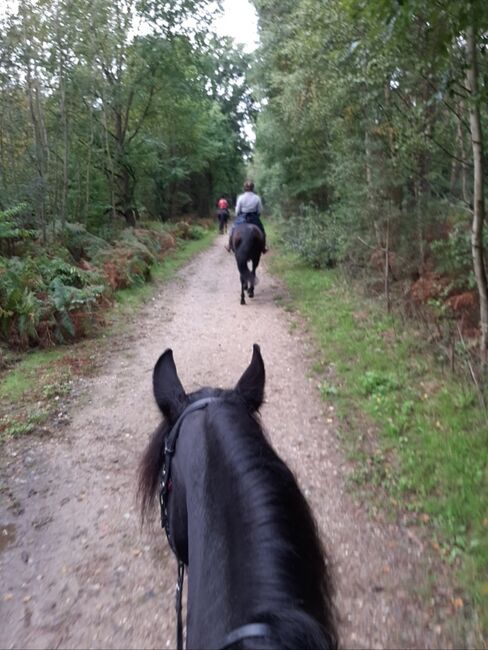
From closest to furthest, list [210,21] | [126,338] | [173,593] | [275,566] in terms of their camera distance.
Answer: [275,566] < [173,593] < [126,338] < [210,21]

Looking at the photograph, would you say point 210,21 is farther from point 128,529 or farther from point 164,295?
point 128,529

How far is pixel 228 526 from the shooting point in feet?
4.55

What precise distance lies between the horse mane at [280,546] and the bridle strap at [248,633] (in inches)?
0.4

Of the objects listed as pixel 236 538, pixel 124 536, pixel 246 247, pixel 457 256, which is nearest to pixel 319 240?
pixel 246 247

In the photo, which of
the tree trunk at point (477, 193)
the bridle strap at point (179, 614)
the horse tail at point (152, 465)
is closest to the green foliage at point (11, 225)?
the tree trunk at point (477, 193)

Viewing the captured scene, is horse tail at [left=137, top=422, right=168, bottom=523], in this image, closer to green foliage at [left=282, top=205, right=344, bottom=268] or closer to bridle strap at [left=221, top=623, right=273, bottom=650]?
bridle strap at [left=221, top=623, right=273, bottom=650]

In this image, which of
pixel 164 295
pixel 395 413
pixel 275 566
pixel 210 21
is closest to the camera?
pixel 275 566

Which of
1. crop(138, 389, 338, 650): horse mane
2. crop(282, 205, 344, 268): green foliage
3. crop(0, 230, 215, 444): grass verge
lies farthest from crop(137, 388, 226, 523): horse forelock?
crop(282, 205, 344, 268): green foliage

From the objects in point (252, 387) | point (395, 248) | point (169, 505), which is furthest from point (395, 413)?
point (395, 248)

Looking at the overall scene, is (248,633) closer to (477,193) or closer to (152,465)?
(152,465)

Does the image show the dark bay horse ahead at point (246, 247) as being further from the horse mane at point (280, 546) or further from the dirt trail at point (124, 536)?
the horse mane at point (280, 546)

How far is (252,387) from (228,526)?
88 cm

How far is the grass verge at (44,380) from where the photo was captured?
5355 mm

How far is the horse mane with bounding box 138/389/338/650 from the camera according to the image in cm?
107
